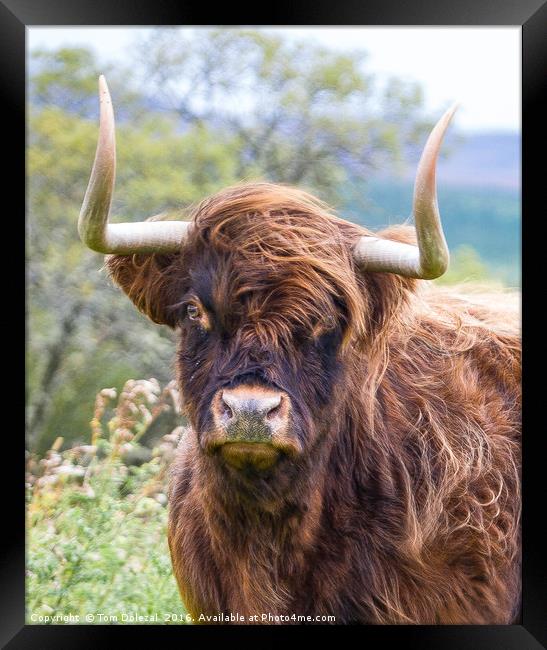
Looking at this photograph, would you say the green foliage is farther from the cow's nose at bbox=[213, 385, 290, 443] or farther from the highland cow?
the cow's nose at bbox=[213, 385, 290, 443]

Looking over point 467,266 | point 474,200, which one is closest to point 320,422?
point 474,200

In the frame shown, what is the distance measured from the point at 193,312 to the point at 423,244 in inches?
36.2

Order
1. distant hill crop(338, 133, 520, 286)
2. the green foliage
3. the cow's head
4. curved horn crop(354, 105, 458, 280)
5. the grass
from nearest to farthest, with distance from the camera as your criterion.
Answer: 1. curved horn crop(354, 105, 458, 280)
2. the cow's head
3. the grass
4. distant hill crop(338, 133, 520, 286)
5. the green foliage

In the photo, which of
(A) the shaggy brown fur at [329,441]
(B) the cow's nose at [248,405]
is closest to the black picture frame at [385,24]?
(A) the shaggy brown fur at [329,441]

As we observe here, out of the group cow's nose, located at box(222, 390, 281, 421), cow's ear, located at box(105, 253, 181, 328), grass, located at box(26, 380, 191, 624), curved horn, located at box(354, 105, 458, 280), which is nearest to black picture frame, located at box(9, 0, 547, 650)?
grass, located at box(26, 380, 191, 624)

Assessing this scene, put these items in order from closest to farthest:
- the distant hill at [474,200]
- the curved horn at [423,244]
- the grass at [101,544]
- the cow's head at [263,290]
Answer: the curved horn at [423,244]
the cow's head at [263,290]
the grass at [101,544]
the distant hill at [474,200]

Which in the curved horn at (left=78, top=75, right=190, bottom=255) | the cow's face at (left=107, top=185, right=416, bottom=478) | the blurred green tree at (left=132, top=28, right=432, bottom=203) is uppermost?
the blurred green tree at (left=132, top=28, right=432, bottom=203)

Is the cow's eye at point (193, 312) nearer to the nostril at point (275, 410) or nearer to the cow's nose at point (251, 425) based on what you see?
the cow's nose at point (251, 425)

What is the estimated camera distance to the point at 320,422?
12.4 feet

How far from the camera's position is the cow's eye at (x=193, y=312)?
377 centimetres

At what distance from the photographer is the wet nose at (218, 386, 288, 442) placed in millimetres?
3387

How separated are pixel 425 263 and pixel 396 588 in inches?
53.0

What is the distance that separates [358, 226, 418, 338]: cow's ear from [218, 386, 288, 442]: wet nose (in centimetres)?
71
